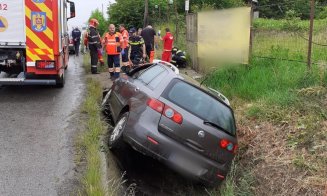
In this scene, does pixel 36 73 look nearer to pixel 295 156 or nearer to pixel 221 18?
pixel 221 18

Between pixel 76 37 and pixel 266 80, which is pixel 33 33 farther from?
pixel 76 37

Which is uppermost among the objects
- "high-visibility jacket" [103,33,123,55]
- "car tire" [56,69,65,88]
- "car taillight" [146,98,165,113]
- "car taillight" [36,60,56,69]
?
"high-visibility jacket" [103,33,123,55]

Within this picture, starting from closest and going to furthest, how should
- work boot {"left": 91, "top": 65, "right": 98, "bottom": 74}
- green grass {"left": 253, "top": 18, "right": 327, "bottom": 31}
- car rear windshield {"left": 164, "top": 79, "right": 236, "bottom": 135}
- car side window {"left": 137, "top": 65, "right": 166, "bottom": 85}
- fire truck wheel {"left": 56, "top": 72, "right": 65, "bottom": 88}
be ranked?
1. car rear windshield {"left": 164, "top": 79, "right": 236, "bottom": 135}
2. car side window {"left": 137, "top": 65, "right": 166, "bottom": 85}
3. green grass {"left": 253, "top": 18, "right": 327, "bottom": 31}
4. fire truck wheel {"left": 56, "top": 72, "right": 65, "bottom": 88}
5. work boot {"left": 91, "top": 65, "right": 98, "bottom": 74}

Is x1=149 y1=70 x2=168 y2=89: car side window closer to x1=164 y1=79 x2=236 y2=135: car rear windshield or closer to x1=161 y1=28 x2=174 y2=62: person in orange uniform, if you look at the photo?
x1=164 y1=79 x2=236 y2=135: car rear windshield

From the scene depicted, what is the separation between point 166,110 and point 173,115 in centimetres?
11

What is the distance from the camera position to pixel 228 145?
537 centimetres

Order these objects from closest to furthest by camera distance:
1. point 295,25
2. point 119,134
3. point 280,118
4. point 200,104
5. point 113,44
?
1. point 200,104
2. point 119,134
3. point 280,118
4. point 295,25
5. point 113,44

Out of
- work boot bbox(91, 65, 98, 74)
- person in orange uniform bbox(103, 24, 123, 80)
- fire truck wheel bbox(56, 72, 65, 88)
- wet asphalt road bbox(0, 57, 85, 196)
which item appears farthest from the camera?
work boot bbox(91, 65, 98, 74)

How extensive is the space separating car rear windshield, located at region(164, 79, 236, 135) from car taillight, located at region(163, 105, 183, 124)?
17 centimetres

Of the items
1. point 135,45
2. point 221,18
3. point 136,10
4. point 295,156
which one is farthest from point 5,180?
point 136,10

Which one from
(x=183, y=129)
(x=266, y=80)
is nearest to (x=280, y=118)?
(x=266, y=80)

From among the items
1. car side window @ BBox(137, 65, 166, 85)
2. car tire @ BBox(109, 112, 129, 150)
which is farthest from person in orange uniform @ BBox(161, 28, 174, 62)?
car tire @ BBox(109, 112, 129, 150)

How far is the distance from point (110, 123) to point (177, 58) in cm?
739

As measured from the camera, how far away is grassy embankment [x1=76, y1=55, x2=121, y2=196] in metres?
4.54
